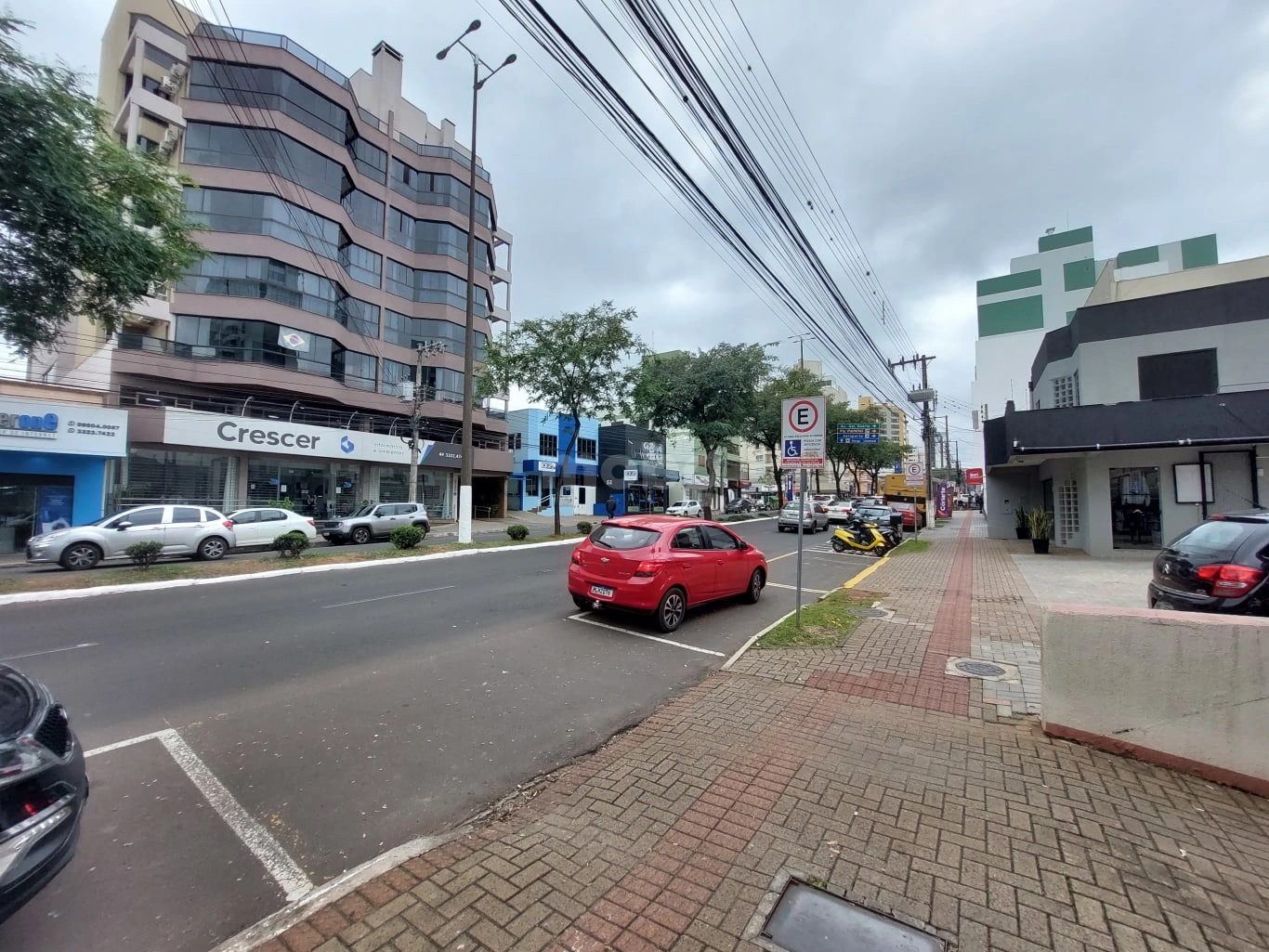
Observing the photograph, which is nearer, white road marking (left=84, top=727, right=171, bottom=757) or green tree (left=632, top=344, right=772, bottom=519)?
white road marking (left=84, top=727, right=171, bottom=757)

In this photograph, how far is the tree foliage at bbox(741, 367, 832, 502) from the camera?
117 ft

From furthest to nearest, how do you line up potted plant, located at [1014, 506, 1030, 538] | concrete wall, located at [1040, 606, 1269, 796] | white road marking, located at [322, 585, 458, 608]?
potted plant, located at [1014, 506, 1030, 538] → white road marking, located at [322, 585, 458, 608] → concrete wall, located at [1040, 606, 1269, 796]

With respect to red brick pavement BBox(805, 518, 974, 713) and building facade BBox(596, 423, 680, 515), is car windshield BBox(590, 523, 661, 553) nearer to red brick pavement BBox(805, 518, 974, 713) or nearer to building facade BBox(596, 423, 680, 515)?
red brick pavement BBox(805, 518, 974, 713)

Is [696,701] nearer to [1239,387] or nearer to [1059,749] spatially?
[1059,749]

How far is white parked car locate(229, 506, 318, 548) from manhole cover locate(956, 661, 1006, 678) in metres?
16.4

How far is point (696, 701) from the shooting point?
499 cm

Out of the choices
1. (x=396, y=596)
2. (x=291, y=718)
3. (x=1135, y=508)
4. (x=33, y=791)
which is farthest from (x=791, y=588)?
(x=1135, y=508)

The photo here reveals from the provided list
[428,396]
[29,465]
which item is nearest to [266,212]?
[428,396]

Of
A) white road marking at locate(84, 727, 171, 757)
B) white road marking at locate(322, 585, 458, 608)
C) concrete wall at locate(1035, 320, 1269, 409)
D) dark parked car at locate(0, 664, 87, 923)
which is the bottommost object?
white road marking at locate(84, 727, 171, 757)

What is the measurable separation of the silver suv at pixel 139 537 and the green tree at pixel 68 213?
6.09 m

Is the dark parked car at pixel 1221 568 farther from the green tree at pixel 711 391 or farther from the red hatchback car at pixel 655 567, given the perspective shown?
the green tree at pixel 711 391

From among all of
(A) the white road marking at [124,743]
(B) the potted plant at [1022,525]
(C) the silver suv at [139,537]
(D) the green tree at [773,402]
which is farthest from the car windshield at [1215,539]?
(D) the green tree at [773,402]

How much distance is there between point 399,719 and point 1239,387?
2065 centimetres

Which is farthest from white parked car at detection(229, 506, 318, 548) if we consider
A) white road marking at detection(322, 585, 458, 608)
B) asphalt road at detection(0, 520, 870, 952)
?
white road marking at detection(322, 585, 458, 608)
